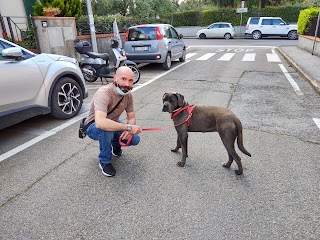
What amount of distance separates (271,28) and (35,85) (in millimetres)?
25200

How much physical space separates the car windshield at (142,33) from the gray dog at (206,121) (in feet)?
24.2

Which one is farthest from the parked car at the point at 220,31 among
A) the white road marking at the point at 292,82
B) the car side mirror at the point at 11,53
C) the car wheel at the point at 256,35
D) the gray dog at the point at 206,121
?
the gray dog at the point at 206,121

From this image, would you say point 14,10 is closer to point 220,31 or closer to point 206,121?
point 206,121

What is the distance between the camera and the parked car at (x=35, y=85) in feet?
13.0

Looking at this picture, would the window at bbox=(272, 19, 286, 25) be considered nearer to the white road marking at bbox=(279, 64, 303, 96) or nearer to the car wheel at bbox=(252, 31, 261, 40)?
the car wheel at bbox=(252, 31, 261, 40)

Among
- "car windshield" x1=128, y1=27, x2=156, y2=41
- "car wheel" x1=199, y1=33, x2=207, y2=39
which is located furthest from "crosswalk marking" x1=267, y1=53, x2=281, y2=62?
"car wheel" x1=199, y1=33, x2=207, y2=39

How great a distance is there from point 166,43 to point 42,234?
29.2 feet

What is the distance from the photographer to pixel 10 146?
4.10 metres

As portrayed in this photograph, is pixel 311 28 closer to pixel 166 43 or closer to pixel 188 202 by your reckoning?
pixel 166 43

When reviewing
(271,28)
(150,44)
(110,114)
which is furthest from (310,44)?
(110,114)

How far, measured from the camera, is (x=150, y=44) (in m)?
9.95

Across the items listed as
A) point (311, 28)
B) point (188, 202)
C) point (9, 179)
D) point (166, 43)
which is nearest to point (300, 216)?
point (188, 202)

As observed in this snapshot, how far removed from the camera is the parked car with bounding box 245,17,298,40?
24.2 meters

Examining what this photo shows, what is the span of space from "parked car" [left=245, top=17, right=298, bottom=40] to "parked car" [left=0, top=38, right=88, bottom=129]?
24.1 m
